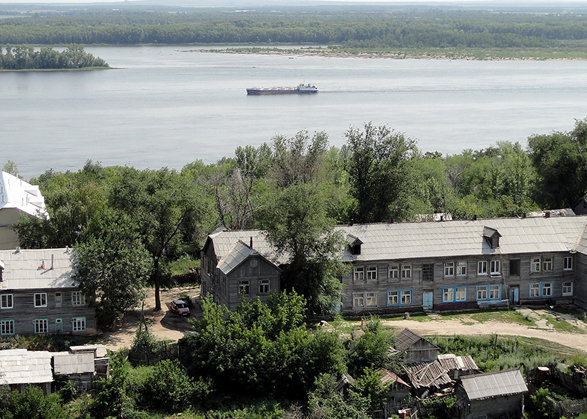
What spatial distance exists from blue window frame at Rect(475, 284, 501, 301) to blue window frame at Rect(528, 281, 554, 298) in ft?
5.08

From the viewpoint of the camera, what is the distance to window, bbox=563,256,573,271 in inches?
1425

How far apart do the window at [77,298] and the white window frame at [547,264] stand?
1985 centimetres

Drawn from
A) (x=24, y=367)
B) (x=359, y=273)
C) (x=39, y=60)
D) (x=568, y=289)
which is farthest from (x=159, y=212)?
(x=39, y=60)

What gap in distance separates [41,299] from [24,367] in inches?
181

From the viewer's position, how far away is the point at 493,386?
2761 centimetres

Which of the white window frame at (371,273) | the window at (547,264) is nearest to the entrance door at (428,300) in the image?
the white window frame at (371,273)

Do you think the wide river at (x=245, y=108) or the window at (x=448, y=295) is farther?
the wide river at (x=245, y=108)

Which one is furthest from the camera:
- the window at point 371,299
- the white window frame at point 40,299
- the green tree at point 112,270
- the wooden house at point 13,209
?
the wooden house at point 13,209

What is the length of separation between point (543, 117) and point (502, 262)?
241 ft

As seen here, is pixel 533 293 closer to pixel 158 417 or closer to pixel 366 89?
pixel 158 417

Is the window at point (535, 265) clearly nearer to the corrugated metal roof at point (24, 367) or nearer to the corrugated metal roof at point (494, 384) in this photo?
the corrugated metal roof at point (494, 384)

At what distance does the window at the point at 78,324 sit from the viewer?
103ft

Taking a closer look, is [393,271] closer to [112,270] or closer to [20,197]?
[112,270]

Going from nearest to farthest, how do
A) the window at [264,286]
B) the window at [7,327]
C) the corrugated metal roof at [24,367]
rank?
the corrugated metal roof at [24,367]
the window at [7,327]
the window at [264,286]
